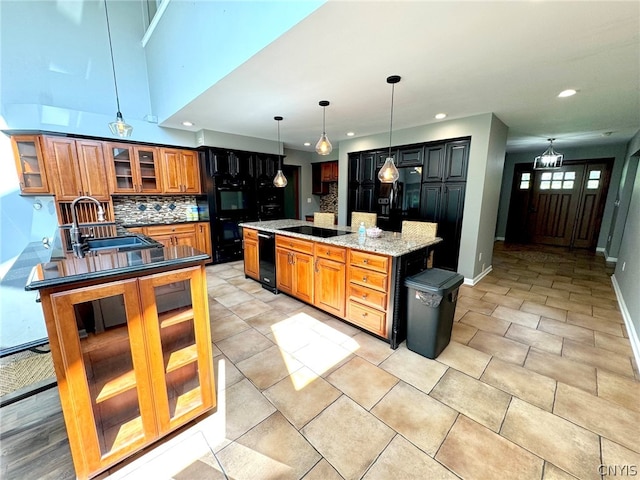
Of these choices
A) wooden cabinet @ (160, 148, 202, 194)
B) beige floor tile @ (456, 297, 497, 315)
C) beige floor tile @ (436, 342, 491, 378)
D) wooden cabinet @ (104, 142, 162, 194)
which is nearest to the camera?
beige floor tile @ (436, 342, 491, 378)

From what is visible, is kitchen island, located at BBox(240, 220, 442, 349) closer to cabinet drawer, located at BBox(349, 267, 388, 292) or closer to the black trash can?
cabinet drawer, located at BBox(349, 267, 388, 292)

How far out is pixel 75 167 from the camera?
12.5 feet

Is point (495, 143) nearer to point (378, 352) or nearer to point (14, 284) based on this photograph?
point (378, 352)

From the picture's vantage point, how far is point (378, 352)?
2328 millimetres

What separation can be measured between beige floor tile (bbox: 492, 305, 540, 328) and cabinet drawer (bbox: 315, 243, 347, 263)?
78.2 inches

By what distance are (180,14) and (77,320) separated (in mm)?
3652

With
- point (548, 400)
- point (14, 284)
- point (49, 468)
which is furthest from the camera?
point (14, 284)

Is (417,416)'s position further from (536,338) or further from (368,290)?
(536,338)

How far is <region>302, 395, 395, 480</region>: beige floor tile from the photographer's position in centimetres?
136

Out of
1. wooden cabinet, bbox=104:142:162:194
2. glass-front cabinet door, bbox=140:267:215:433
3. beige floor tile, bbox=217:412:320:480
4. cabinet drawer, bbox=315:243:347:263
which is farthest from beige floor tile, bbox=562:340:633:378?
wooden cabinet, bbox=104:142:162:194

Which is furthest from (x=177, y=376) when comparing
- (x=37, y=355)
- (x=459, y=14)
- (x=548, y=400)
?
(x=459, y=14)

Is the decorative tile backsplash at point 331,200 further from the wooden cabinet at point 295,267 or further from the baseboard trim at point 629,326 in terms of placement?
the baseboard trim at point 629,326

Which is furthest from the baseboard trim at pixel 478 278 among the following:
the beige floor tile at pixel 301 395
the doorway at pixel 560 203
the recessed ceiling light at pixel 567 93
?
the doorway at pixel 560 203

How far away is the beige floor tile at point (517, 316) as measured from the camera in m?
2.84
